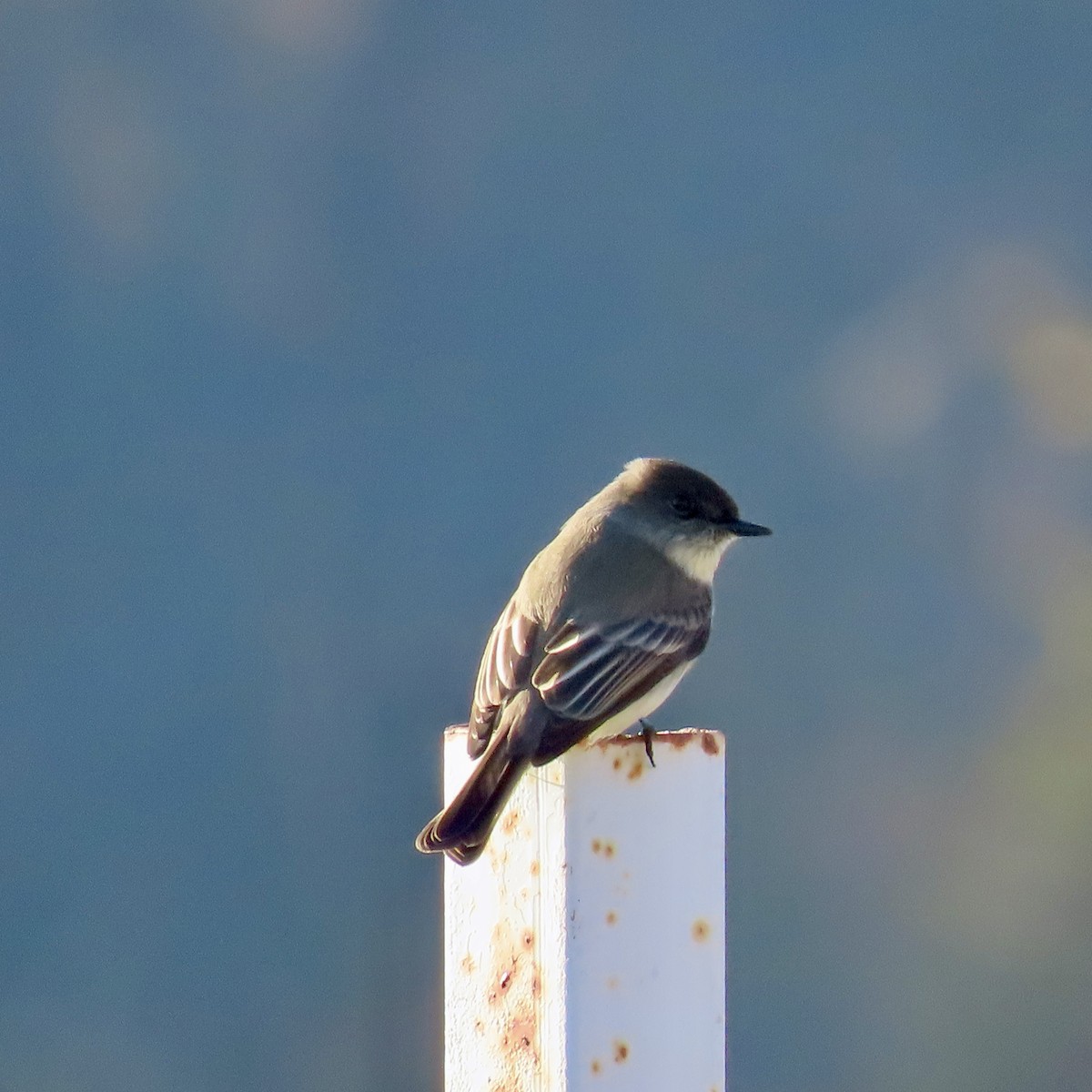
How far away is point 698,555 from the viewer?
4121mm

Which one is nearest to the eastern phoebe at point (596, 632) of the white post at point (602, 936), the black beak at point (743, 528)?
the black beak at point (743, 528)

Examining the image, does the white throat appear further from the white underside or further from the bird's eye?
the white underside

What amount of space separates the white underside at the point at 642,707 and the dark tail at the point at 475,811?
0.75 metres

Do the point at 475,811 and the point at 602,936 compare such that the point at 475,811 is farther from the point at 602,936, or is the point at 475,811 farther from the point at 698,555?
the point at 698,555

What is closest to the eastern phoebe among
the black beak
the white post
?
the black beak

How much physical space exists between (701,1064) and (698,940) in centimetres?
15

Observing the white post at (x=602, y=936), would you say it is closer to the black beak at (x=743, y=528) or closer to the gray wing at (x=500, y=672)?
the gray wing at (x=500, y=672)

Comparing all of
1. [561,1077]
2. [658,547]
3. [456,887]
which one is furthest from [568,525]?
[561,1077]

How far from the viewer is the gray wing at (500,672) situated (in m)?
2.83

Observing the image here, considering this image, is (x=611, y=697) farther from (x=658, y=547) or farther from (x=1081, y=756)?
(x=1081, y=756)

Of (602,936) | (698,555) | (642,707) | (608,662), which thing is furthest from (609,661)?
(602,936)

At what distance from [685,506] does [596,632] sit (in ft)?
2.90

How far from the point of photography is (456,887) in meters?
2.29

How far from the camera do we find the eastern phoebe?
2473 mm
